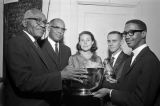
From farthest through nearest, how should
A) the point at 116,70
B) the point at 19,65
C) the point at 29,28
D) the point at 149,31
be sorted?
the point at 149,31
the point at 116,70
the point at 29,28
the point at 19,65

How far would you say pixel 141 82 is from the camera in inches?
33.4

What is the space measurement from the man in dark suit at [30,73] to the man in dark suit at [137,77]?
18 cm

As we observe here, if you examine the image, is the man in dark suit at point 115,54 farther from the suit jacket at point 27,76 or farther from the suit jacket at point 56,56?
the suit jacket at point 27,76

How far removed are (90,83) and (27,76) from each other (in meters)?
0.22

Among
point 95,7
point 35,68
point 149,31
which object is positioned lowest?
point 35,68

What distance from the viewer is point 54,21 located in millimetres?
1153

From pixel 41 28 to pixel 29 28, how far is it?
0.05m

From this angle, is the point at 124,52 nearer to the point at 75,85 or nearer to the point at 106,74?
the point at 106,74

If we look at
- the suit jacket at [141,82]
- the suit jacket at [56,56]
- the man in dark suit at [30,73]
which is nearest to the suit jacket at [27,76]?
the man in dark suit at [30,73]

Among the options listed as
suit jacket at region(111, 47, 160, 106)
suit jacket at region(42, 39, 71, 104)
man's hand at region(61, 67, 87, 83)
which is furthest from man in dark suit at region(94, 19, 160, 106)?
suit jacket at region(42, 39, 71, 104)

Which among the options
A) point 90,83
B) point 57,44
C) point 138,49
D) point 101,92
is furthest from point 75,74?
point 57,44

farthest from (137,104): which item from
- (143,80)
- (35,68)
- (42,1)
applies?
(42,1)

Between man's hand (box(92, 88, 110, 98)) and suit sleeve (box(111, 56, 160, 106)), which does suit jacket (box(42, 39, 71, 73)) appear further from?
suit sleeve (box(111, 56, 160, 106))

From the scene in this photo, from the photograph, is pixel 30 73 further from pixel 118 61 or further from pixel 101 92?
pixel 118 61
